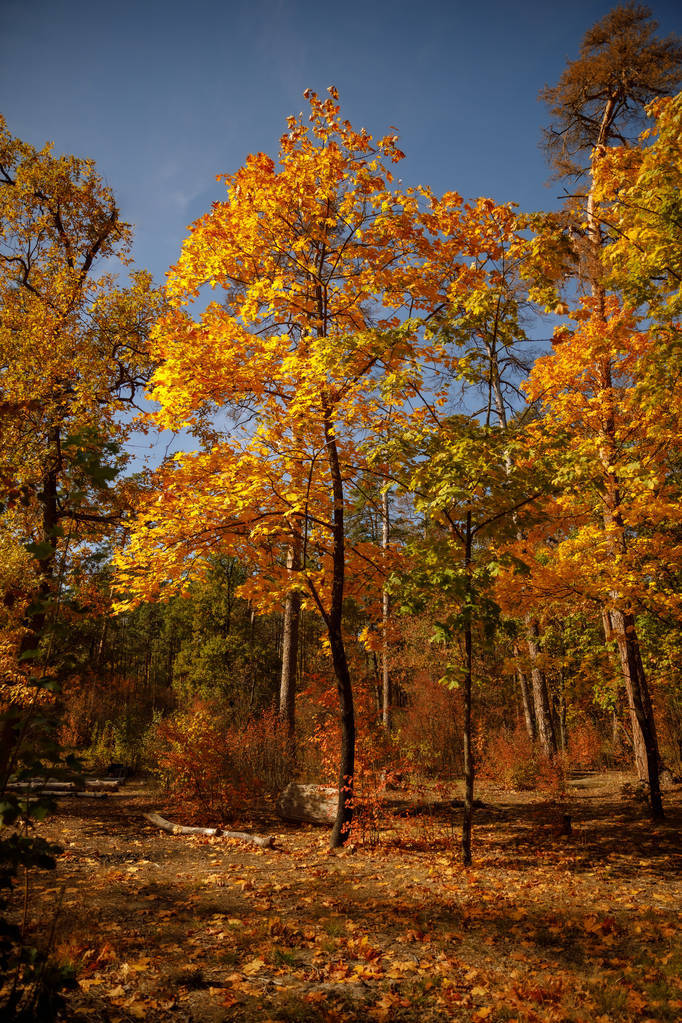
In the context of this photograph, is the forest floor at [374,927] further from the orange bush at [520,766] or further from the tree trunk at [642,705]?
the orange bush at [520,766]

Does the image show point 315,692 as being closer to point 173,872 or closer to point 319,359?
point 173,872

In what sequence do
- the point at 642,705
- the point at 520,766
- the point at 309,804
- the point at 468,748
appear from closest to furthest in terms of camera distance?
1. the point at 468,748
2. the point at 642,705
3. the point at 309,804
4. the point at 520,766

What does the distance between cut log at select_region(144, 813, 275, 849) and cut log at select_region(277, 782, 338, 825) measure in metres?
1.38

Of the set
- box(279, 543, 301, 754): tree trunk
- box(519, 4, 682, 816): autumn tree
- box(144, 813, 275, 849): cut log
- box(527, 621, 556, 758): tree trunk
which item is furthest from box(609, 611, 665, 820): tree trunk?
box(279, 543, 301, 754): tree trunk

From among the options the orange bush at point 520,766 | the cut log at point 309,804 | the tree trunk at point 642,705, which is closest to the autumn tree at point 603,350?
the tree trunk at point 642,705

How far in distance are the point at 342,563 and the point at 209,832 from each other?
15.4 ft

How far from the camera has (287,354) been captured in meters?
7.51

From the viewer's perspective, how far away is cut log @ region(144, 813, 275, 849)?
778cm

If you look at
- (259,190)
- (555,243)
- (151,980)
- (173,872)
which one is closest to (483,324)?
(555,243)

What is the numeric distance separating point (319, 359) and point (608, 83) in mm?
11401

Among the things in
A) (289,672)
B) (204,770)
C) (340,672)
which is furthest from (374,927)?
(289,672)

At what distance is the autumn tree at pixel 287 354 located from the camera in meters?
7.06

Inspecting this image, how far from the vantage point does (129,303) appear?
36.1ft

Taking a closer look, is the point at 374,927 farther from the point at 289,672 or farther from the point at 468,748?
the point at 289,672
